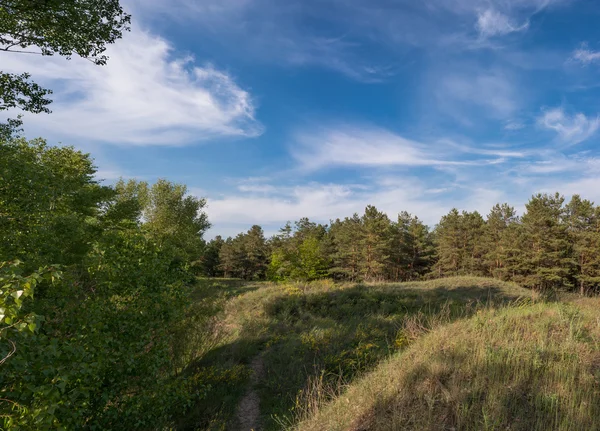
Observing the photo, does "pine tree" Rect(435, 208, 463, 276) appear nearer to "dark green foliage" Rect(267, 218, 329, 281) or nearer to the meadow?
"dark green foliage" Rect(267, 218, 329, 281)

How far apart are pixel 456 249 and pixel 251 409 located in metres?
44.4

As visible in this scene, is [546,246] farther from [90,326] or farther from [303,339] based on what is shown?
[90,326]

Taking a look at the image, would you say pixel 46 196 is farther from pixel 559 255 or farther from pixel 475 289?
pixel 559 255

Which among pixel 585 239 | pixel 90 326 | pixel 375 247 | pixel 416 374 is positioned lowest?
pixel 416 374

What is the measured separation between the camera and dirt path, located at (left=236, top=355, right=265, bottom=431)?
745cm

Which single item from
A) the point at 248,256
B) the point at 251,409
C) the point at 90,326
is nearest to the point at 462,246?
the point at 248,256

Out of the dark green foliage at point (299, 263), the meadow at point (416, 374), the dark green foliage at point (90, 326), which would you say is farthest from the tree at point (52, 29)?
the dark green foliage at point (299, 263)

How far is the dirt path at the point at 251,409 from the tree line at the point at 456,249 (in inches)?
1131

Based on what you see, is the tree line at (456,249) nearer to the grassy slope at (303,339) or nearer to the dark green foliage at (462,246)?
the dark green foliage at (462,246)

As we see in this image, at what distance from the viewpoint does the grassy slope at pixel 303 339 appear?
782 cm

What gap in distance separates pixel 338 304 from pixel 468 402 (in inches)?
553

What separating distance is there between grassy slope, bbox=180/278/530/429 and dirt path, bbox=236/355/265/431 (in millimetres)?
194

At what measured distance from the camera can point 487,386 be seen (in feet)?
13.8

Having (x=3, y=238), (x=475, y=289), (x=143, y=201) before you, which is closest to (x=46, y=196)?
(x=3, y=238)
